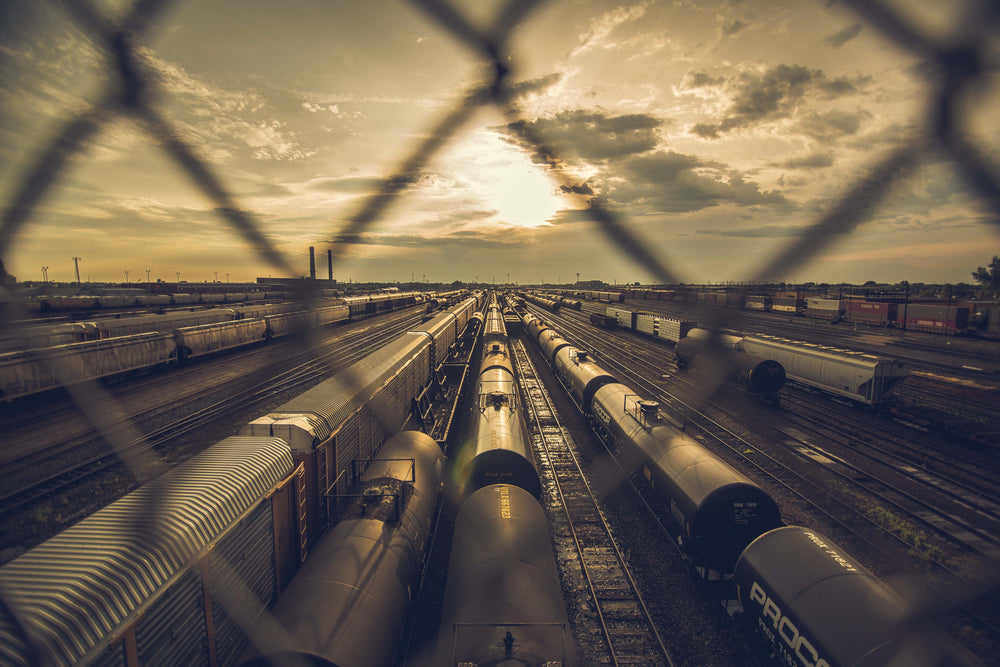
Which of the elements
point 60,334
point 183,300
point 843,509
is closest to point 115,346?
point 60,334

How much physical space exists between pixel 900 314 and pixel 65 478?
95.3 m

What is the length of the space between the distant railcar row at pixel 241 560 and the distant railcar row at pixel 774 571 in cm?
733

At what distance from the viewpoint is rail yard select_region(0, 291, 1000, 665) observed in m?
5.82

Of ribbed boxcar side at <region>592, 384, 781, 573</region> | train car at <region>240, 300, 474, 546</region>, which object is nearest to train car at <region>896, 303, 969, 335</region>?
ribbed boxcar side at <region>592, 384, 781, 573</region>

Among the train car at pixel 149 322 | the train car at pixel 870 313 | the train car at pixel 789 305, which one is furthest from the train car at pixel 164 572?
the train car at pixel 789 305

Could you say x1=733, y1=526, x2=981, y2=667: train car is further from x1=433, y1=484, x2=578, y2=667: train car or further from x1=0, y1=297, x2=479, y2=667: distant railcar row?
x1=0, y1=297, x2=479, y2=667: distant railcar row

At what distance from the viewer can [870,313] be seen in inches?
2726

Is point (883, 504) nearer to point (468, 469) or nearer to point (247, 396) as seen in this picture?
point (468, 469)

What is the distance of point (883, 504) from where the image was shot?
1656cm

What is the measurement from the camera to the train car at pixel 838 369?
25922mm

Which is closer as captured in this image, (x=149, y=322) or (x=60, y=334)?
(x=60, y=334)

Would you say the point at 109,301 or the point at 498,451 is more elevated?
the point at 109,301

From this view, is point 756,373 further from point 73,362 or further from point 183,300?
point 183,300

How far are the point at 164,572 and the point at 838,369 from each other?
35.2 metres
